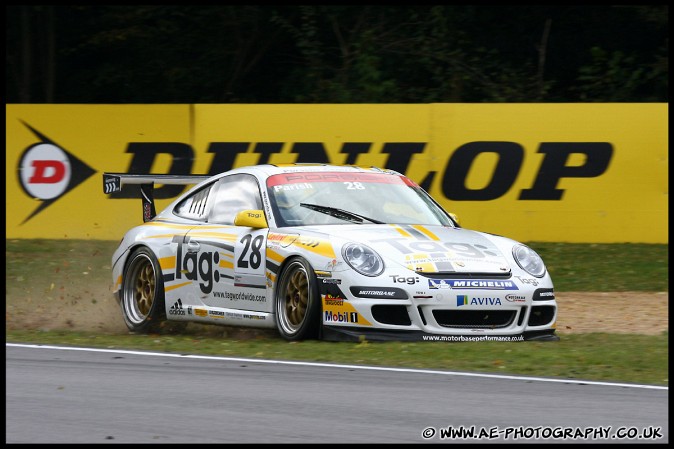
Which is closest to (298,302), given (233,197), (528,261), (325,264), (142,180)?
(325,264)

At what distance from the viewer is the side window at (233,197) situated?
10758 mm

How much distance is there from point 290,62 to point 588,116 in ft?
36.5

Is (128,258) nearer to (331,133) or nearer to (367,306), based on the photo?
(367,306)

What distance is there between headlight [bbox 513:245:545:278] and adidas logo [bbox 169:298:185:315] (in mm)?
2834

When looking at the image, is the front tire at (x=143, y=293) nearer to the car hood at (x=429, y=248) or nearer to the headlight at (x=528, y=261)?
the car hood at (x=429, y=248)

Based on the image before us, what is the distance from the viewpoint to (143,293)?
11.4 meters

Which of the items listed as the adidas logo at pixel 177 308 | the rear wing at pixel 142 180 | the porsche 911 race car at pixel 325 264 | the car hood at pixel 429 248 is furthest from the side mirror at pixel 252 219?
the rear wing at pixel 142 180

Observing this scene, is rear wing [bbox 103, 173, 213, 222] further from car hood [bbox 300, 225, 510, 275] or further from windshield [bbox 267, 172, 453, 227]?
car hood [bbox 300, 225, 510, 275]

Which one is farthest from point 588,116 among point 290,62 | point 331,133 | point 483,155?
point 290,62

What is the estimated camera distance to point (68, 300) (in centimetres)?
1380

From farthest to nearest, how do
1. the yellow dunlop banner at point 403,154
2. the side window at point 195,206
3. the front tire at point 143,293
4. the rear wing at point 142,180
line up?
1. the yellow dunlop banner at point 403,154
2. the rear wing at point 142,180
3. the side window at point 195,206
4. the front tire at point 143,293

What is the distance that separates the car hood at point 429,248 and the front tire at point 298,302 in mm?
393

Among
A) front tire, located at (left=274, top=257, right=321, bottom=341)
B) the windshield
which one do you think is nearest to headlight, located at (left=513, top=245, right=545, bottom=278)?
the windshield

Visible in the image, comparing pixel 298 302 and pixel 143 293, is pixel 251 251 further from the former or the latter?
pixel 143 293
